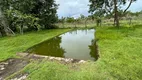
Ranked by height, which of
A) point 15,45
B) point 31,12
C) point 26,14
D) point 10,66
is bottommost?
point 10,66

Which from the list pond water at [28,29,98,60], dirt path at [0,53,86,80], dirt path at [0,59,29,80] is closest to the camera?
dirt path at [0,53,86,80]

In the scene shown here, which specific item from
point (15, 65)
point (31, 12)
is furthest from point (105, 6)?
point (15, 65)

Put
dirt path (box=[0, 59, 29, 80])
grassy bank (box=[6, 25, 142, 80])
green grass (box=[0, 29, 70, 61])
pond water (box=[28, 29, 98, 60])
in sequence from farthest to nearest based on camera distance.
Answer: green grass (box=[0, 29, 70, 61])
pond water (box=[28, 29, 98, 60])
dirt path (box=[0, 59, 29, 80])
grassy bank (box=[6, 25, 142, 80])

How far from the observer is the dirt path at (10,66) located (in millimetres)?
5296

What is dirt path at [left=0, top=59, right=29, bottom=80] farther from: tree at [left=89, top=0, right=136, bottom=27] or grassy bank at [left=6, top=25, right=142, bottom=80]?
tree at [left=89, top=0, right=136, bottom=27]

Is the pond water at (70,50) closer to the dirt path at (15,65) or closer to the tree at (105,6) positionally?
the dirt path at (15,65)

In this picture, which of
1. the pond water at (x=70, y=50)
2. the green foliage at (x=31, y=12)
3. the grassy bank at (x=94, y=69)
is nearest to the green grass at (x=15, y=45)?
the pond water at (x=70, y=50)

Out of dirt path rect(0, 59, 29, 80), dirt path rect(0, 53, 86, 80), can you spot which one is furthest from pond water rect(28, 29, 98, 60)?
dirt path rect(0, 59, 29, 80)

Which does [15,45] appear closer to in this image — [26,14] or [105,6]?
[26,14]

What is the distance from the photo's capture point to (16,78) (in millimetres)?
4734

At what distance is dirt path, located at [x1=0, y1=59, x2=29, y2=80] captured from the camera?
5.30 metres

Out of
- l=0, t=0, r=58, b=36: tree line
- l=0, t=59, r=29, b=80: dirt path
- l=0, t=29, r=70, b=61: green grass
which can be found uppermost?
l=0, t=0, r=58, b=36: tree line

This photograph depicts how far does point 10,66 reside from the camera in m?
5.96

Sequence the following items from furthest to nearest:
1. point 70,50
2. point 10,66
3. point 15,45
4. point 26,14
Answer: point 26,14 < point 15,45 < point 70,50 < point 10,66
